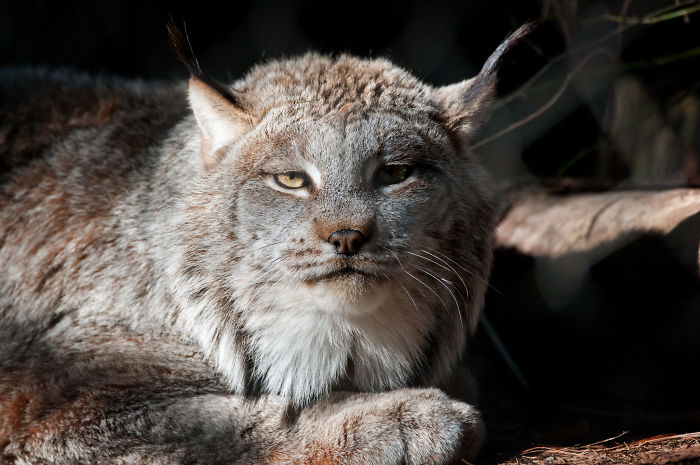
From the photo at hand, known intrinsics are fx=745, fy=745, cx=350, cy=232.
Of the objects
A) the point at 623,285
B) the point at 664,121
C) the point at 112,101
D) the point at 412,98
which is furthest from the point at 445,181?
the point at 664,121

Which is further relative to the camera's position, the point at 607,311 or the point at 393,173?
the point at 607,311

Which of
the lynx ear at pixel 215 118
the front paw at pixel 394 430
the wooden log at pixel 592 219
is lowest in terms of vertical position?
the front paw at pixel 394 430

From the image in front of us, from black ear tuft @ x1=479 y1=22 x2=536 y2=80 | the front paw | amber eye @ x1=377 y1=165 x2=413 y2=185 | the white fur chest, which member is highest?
black ear tuft @ x1=479 y1=22 x2=536 y2=80

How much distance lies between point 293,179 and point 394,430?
943 mm

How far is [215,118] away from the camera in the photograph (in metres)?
2.87

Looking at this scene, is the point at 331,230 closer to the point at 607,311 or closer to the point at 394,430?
the point at 394,430

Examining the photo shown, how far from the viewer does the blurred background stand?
3363 millimetres

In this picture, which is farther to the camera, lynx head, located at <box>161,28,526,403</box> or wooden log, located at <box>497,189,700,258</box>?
wooden log, located at <box>497,189,700,258</box>

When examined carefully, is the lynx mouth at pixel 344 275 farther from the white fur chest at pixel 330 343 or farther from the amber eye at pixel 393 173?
the amber eye at pixel 393 173

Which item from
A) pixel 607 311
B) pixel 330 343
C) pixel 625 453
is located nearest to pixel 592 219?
pixel 607 311

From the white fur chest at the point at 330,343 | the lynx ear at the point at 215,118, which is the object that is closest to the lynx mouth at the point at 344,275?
the white fur chest at the point at 330,343

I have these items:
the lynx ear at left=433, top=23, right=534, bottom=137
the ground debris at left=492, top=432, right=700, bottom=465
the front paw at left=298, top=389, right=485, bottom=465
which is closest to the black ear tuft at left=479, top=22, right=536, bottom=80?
the lynx ear at left=433, top=23, right=534, bottom=137

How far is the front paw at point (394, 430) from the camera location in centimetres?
252

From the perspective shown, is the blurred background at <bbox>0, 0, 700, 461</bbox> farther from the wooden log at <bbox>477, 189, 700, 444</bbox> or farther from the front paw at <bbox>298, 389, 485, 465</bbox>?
the front paw at <bbox>298, 389, 485, 465</bbox>
